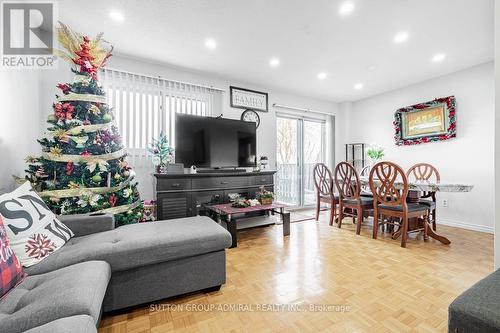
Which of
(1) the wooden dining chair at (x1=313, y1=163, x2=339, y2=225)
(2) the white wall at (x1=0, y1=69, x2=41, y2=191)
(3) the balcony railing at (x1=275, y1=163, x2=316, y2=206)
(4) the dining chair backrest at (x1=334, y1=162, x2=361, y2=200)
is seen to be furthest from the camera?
(3) the balcony railing at (x1=275, y1=163, x2=316, y2=206)

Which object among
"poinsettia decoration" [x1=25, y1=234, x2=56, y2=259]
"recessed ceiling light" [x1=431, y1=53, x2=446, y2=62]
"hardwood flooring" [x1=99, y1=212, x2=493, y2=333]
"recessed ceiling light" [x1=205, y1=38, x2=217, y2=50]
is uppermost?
"recessed ceiling light" [x1=205, y1=38, x2=217, y2=50]

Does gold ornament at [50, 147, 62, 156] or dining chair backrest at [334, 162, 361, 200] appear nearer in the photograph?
gold ornament at [50, 147, 62, 156]

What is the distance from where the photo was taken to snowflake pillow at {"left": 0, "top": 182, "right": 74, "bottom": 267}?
1.11 meters

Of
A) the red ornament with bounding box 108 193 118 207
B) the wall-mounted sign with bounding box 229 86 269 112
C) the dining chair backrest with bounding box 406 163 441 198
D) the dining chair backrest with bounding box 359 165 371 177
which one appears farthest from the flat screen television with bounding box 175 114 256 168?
the dining chair backrest with bounding box 406 163 441 198

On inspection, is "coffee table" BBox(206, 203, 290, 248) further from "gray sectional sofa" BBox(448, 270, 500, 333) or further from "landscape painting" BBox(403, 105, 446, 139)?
"landscape painting" BBox(403, 105, 446, 139)

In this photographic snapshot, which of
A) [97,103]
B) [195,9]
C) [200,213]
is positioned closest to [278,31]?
[195,9]

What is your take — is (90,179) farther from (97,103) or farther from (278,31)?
(278,31)

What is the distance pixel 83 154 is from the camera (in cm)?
198

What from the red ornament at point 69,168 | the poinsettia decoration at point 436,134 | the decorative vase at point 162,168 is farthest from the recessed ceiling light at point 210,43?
the poinsettia decoration at point 436,134

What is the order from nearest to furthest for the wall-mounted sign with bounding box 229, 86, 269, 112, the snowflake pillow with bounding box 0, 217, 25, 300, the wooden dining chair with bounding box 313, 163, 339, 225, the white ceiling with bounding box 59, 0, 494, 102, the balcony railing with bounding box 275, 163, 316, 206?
1. the snowflake pillow with bounding box 0, 217, 25, 300
2. the white ceiling with bounding box 59, 0, 494, 102
3. the wooden dining chair with bounding box 313, 163, 339, 225
4. the wall-mounted sign with bounding box 229, 86, 269, 112
5. the balcony railing with bounding box 275, 163, 316, 206

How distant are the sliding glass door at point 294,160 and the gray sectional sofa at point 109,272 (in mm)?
2989

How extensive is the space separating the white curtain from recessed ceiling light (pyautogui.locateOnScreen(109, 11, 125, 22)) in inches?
33.7

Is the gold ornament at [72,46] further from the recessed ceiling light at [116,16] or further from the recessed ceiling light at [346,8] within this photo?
the recessed ceiling light at [346,8]

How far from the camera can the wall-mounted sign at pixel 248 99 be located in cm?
377
